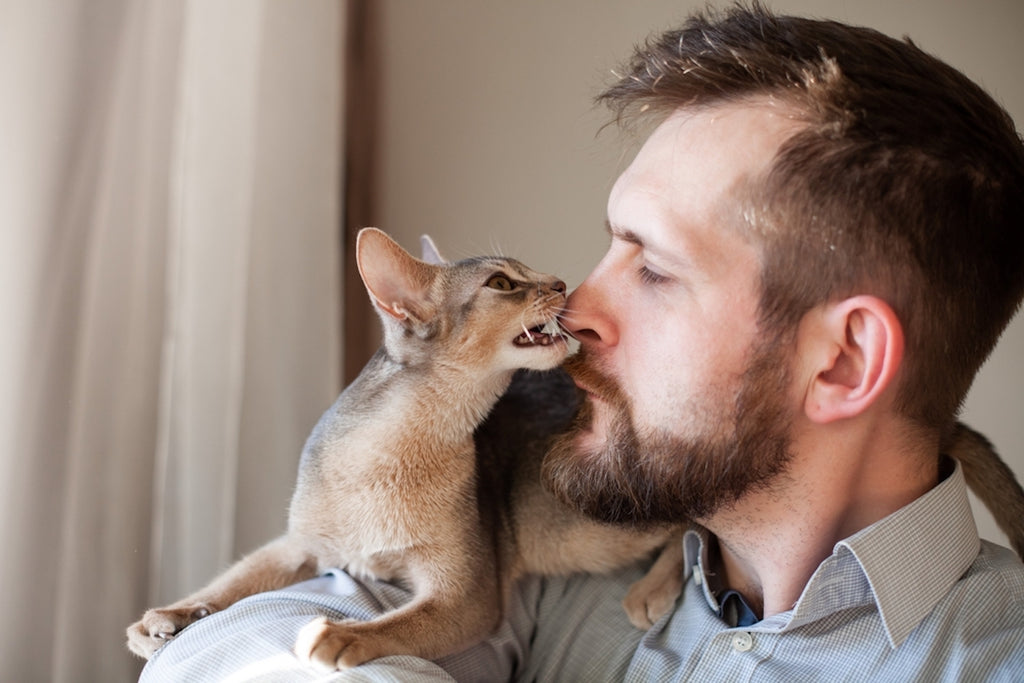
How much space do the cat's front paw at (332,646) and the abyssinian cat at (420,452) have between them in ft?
0.54

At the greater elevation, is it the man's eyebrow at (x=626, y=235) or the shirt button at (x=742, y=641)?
the man's eyebrow at (x=626, y=235)

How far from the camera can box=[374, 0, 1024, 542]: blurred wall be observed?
2049mm

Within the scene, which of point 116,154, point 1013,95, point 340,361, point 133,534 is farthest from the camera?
point 340,361

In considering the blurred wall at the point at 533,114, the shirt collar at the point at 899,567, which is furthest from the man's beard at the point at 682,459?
the blurred wall at the point at 533,114

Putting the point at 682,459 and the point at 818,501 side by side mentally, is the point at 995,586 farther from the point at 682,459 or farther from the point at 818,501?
the point at 682,459

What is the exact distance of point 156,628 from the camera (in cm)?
133

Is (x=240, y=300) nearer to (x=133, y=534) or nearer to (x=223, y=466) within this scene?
(x=223, y=466)

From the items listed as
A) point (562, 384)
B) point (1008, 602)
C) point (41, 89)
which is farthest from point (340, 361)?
point (1008, 602)

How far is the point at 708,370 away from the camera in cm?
123

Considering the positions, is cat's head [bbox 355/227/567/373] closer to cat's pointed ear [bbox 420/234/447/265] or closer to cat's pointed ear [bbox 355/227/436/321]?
cat's pointed ear [bbox 355/227/436/321]

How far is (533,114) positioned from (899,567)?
4.90 ft

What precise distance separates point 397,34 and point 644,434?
1542mm

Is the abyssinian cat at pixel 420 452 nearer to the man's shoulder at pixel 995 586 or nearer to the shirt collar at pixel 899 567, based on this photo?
the shirt collar at pixel 899 567

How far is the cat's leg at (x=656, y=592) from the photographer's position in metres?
1.46
